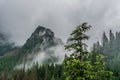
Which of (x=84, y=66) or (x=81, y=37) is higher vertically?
(x=81, y=37)

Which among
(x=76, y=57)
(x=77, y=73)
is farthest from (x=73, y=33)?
(x=77, y=73)

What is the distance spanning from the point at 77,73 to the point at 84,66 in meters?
1.24

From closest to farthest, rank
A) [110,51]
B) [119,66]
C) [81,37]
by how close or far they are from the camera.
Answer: [81,37]
[119,66]
[110,51]

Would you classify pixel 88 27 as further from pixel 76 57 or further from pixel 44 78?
pixel 44 78

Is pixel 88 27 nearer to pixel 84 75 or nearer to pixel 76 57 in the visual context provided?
pixel 76 57

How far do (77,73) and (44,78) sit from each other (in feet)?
577

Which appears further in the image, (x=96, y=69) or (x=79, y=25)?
(x=96, y=69)

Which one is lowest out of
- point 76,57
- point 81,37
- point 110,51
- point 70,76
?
point 70,76

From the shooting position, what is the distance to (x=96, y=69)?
1726 inches

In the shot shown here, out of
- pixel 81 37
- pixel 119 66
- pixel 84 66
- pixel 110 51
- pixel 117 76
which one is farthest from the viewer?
pixel 110 51

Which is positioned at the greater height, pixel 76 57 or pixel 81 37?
pixel 81 37

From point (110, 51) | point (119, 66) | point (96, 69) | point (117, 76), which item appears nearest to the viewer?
point (96, 69)

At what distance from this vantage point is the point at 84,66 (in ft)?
86.2

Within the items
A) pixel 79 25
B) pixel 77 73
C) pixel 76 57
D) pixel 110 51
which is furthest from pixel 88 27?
pixel 110 51
